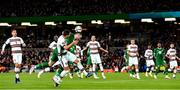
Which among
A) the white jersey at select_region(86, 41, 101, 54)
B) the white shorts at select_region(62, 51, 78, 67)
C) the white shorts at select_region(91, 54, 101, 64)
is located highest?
the white shorts at select_region(62, 51, 78, 67)

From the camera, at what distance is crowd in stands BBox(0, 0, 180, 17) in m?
59.8

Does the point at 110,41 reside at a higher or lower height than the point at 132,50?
lower

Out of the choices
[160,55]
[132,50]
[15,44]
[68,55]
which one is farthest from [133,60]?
[68,55]

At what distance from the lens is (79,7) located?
62781mm

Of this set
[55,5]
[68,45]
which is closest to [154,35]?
[55,5]

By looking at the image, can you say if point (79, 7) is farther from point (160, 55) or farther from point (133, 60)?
point (133, 60)

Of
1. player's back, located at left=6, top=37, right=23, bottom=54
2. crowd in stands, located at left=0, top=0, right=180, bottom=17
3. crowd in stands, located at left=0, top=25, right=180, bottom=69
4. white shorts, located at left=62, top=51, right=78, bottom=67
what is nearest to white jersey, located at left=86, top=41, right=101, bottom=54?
Answer: player's back, located at left=6, top=37, right=23, bottom=54

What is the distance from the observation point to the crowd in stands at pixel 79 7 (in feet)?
196

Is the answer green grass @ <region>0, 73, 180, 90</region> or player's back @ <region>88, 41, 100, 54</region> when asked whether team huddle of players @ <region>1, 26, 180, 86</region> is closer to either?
player's back @ <region>88, 41, 100, 54</region>

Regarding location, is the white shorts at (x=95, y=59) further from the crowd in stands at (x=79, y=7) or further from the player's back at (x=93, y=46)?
the crowd in stands at (x=79, y=7)

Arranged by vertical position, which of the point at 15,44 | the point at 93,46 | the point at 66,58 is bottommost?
the point at 93,46

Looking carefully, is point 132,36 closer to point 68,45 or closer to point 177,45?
point 177,45

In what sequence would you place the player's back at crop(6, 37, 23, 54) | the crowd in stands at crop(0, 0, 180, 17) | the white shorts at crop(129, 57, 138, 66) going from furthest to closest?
1. the crowd in stands at crop(0, 0, 180, 17)
2. the white shorts at crop(129, 57, 138, 66)
3. the player's back at crop(6, 37, 23, 54)

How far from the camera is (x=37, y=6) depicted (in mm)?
64500
